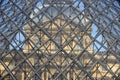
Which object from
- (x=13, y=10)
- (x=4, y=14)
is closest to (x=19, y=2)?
(x=13, y=10)

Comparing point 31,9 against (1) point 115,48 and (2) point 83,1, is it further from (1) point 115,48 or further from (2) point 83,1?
(1) point 115,48

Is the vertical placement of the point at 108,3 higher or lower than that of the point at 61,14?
lower

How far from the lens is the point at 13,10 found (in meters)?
18.0

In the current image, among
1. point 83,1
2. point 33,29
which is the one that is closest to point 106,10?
point 83,1

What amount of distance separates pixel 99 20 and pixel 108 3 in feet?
3.70

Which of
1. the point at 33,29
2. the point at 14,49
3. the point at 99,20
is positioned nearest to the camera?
the point at 14,49

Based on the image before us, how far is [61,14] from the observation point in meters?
16.5

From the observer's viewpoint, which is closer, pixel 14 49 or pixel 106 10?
pixel 14 49

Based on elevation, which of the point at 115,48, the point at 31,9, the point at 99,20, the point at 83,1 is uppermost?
the point at 31,9

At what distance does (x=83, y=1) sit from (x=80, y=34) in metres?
1.49

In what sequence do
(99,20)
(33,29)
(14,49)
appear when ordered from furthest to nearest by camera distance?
(99,20), (33,29), (14,49)

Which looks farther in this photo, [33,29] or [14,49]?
[33,29]

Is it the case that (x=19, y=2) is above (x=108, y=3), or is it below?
above

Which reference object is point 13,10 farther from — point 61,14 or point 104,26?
point 104,26
